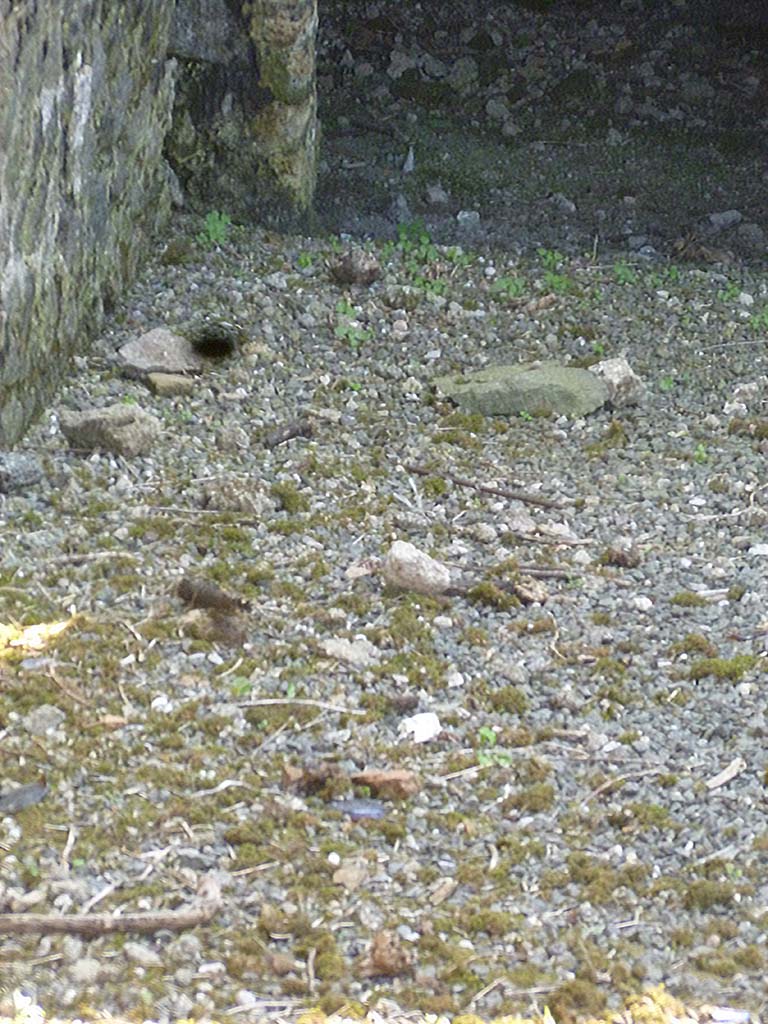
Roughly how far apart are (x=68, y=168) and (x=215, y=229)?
1333mm

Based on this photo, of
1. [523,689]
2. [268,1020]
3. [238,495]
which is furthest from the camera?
[238,495]

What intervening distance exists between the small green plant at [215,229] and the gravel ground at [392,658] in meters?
0.02

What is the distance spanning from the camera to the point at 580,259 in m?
6.27

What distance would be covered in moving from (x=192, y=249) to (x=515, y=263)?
1392 mm

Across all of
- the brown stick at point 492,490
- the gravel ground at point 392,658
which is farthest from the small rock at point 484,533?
the brown stick at point 492,490

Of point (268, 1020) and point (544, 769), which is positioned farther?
point (544, 769)

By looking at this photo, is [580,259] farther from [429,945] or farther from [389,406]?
[429,945]

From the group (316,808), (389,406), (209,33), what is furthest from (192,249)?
(316,808)

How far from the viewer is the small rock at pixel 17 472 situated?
400cm

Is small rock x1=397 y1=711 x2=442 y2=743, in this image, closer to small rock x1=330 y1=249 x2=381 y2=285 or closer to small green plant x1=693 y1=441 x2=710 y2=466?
small green plant x1=693 y1=441 x2=710 y2=466

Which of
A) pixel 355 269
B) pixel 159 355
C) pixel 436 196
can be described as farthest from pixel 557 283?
pixel 159 355

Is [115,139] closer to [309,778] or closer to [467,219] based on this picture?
[467,219]

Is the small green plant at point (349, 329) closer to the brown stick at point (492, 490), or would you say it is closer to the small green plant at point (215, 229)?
the small green plant at point (215, 229)

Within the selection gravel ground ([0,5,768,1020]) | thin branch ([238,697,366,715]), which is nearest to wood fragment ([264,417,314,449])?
gravel ground ([0,5,768,1020])
